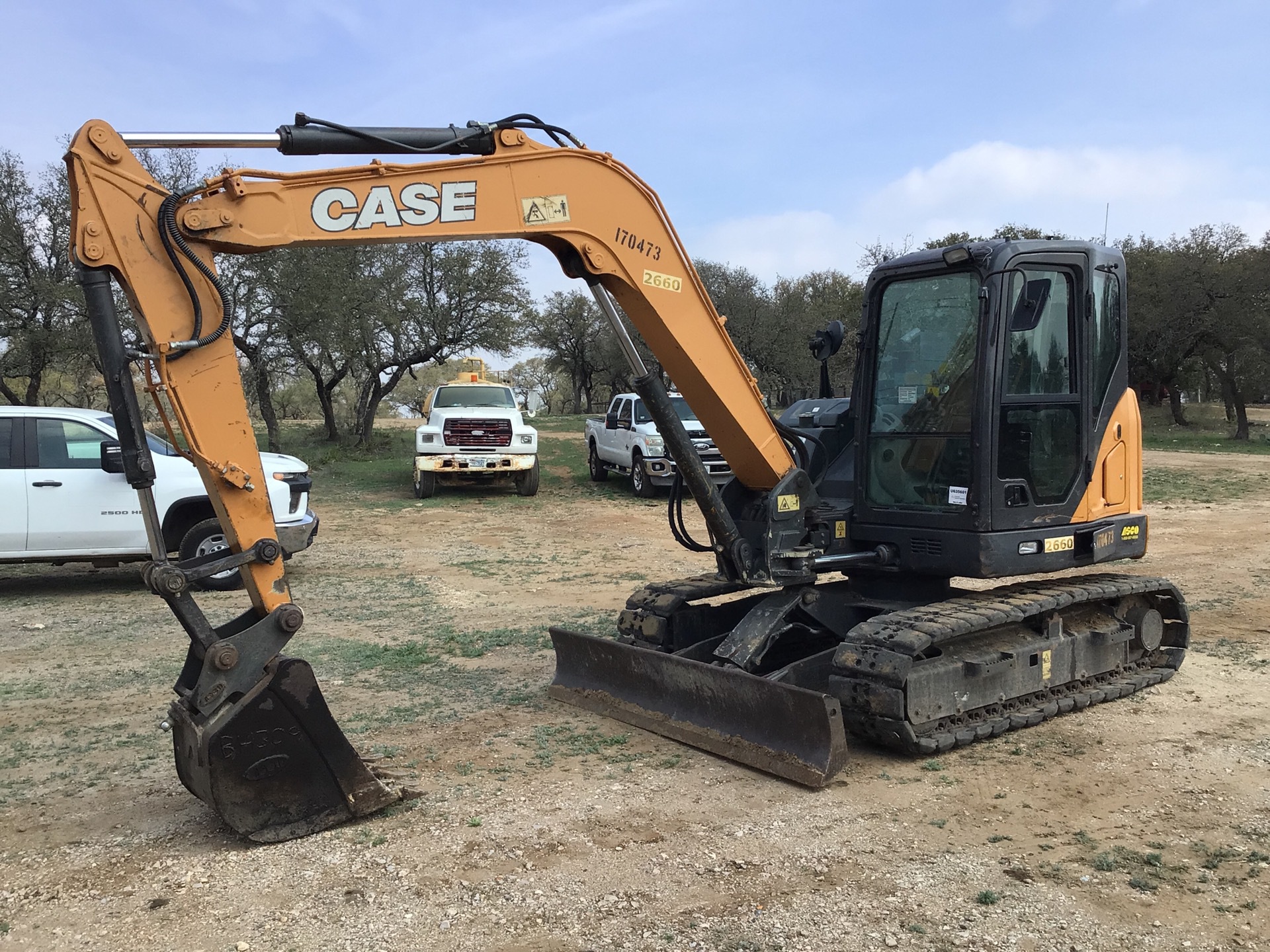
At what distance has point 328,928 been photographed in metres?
3.98

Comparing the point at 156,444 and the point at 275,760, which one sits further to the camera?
the point at 156,444

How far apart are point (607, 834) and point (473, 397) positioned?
16648 mm

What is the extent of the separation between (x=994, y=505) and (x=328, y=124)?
4181 mm

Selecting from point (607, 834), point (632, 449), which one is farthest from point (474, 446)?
point (607, 834)

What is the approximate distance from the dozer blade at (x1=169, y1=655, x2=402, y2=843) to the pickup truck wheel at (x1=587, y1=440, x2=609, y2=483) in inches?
710

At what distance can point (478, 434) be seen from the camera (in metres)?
19.7

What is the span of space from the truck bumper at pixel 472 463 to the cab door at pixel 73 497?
29.2 feet

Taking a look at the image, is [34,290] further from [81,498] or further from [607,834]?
[607,834]

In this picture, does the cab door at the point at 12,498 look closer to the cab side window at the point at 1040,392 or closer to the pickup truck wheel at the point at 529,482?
the cab side window at the point at 1040,392

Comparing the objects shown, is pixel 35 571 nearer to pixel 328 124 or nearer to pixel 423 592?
pixel 423 592

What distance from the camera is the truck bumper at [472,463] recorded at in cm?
1947

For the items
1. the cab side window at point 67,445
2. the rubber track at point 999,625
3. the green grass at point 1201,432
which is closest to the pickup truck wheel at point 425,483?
the cab side window at point 67,445

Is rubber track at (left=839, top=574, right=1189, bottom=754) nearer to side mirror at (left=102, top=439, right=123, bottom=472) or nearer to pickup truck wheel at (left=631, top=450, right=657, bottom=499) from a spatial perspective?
side mirror at (left=102, top=439, right=123, bottom=472)

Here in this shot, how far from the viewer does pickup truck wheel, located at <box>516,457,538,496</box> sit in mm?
20359
